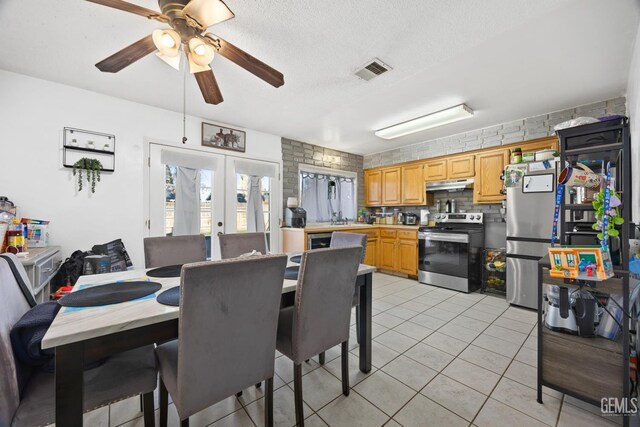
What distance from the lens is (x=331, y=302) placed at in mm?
1523

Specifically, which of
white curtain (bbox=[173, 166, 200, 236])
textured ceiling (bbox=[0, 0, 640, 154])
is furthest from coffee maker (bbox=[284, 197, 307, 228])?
textured ceiling (bbox=[0, 0, 640, 154])

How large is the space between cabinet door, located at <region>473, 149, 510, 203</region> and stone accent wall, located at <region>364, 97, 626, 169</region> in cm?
18

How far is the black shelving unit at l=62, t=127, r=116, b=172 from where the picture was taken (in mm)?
2611

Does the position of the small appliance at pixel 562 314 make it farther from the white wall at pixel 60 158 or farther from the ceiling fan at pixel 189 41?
the white wall at pixel 60 158

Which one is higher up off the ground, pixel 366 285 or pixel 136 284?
Result: pixel 136 284

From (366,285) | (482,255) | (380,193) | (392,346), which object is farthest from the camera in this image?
(380,193)

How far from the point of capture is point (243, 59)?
1621mm

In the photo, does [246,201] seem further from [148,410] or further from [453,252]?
[453,252]

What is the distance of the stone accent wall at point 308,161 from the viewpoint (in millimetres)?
4398

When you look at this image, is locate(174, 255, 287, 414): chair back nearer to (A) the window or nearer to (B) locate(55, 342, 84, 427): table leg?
(B) locate(55, 342, 84, 427): table leg

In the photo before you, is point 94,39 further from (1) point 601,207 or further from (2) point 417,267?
(2) point 417,267

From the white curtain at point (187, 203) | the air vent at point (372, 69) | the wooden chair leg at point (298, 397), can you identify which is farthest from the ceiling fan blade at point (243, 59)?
the white curtain at point (187, 203)

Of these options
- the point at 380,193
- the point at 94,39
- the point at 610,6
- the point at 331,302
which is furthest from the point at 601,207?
the point at 380,193

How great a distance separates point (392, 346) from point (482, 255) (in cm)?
247
